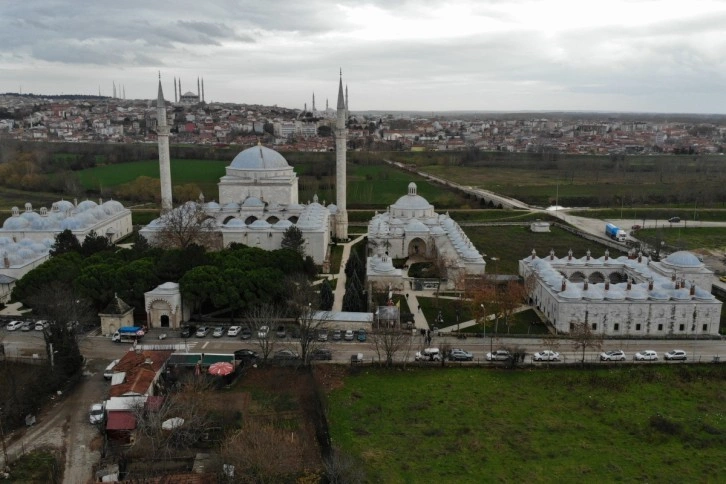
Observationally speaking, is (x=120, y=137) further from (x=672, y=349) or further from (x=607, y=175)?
(x=672, y=349)

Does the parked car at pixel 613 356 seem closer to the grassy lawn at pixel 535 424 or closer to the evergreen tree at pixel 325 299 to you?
the grassy lawn at pixel 535 424

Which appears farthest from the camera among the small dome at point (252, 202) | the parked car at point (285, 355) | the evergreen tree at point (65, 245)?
the small dome at point (252, 202)

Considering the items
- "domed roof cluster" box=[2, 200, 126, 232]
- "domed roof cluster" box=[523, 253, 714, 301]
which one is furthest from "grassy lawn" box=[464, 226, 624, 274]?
"domed roof cluster" box=[2, 200, 126, 232]

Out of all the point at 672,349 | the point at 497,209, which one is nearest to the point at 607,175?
the point at 497,209

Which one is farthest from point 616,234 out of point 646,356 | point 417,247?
point 646,356

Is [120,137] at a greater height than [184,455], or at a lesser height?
greater

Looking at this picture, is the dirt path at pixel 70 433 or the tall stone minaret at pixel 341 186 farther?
the tall stone minaret at pixel 341 186

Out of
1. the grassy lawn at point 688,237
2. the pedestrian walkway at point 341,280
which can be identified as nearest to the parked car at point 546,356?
the pedestrian walkway at point 341,280
